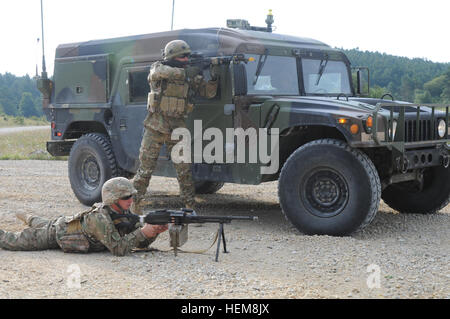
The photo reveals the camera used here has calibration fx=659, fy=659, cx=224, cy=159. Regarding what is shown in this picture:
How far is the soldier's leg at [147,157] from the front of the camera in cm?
714

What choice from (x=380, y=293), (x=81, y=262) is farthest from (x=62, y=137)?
(x=380, y=293)

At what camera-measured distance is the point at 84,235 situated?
215 inches

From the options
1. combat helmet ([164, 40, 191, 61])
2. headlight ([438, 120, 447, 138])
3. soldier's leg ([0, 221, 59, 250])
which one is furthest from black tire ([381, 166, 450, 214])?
soldier's leg ([0, 221, 59, 250])

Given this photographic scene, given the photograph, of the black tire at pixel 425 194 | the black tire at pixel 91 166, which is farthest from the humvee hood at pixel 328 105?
the black tire at pixel 91 166

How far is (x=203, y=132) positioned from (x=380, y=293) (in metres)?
3.21

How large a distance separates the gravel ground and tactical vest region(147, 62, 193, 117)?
1.30m

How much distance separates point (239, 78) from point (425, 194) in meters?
2.58

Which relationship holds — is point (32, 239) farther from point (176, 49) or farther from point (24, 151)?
point (24, 151)

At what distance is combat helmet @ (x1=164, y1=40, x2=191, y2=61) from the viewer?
6902 millimetres

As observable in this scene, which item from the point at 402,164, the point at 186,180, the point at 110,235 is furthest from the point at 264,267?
the point at 186,180

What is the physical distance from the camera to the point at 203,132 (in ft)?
23.2

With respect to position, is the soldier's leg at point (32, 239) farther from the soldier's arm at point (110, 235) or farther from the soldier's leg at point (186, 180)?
the soldier's leg at point (186, 180)

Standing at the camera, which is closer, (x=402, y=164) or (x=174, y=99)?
(x=402, y=164)
